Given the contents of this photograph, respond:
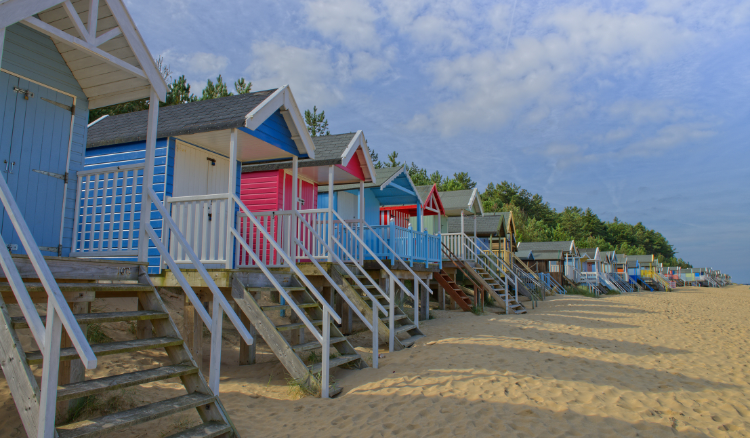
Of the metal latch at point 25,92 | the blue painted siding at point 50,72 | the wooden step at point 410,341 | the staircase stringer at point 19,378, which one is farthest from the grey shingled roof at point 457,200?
the staircase stringer at point 19,378

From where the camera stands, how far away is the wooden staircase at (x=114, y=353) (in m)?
3.24

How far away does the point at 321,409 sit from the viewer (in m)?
5.29

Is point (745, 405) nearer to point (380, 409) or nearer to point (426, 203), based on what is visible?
point (380, 409)

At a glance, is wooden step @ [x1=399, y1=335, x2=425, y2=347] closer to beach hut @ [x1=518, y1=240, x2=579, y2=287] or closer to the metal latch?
the metal latch

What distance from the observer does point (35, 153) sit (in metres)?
6.11

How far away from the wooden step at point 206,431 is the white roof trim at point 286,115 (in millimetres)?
4609

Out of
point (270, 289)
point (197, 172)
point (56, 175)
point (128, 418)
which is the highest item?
point (197, 172)

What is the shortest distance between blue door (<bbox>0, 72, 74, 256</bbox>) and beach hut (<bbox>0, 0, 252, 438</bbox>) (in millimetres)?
13

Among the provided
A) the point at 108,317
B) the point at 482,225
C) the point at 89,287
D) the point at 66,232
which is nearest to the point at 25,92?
the point at 66,232

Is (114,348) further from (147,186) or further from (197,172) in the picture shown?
(197,172)

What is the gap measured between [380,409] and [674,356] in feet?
20.8

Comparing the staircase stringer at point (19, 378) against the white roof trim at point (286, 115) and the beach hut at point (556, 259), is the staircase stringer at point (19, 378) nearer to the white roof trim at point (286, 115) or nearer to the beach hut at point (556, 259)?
the white roof trim at point (286, 115)

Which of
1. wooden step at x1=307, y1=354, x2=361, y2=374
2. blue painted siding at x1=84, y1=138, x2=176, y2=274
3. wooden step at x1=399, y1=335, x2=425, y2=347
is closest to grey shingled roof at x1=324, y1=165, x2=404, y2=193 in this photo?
wooden step at x1=399, y1=335, x2=425, y2=347

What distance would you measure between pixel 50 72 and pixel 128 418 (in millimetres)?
5068
